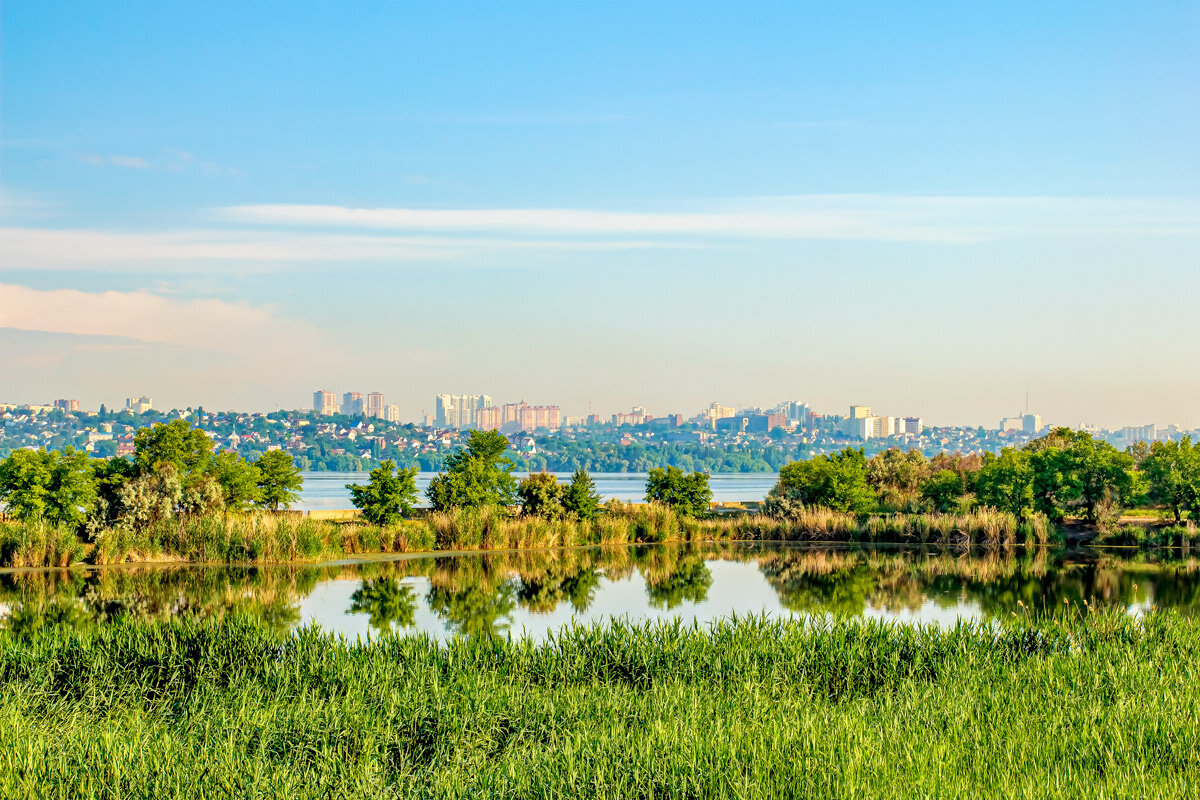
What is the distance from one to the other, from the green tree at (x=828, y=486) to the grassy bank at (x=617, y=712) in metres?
25.1

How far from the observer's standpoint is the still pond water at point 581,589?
21078mm

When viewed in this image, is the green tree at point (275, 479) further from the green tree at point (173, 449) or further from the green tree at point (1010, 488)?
the green tree at point (1010, 488)

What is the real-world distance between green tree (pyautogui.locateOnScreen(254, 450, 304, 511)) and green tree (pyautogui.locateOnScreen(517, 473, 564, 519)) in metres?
7.34

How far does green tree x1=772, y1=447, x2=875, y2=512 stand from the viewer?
41.7 meters

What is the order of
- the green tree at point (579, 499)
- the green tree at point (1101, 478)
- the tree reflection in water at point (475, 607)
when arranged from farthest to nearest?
the green tree at point (579, 499), the green tree at point (1101, 478), the tree reflection in water at point (475, 607)

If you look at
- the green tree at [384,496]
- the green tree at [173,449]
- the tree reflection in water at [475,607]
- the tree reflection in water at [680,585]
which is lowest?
the tree reflection in water at [680,585]

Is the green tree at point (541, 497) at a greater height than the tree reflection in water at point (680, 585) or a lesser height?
greater

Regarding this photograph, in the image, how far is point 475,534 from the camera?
3422 centimetres

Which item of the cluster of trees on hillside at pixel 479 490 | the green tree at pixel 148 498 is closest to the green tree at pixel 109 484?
the green tree at pixel 148 498

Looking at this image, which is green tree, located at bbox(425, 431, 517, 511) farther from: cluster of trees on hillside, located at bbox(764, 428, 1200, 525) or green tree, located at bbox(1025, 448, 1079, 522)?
green tree, located at bbox(1025, 448, 1079, 522)

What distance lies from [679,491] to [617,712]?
99.2 feet

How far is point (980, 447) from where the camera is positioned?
178 meters

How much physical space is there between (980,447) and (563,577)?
161689mm

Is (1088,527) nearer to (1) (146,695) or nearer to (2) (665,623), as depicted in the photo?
(2) (665,623)
